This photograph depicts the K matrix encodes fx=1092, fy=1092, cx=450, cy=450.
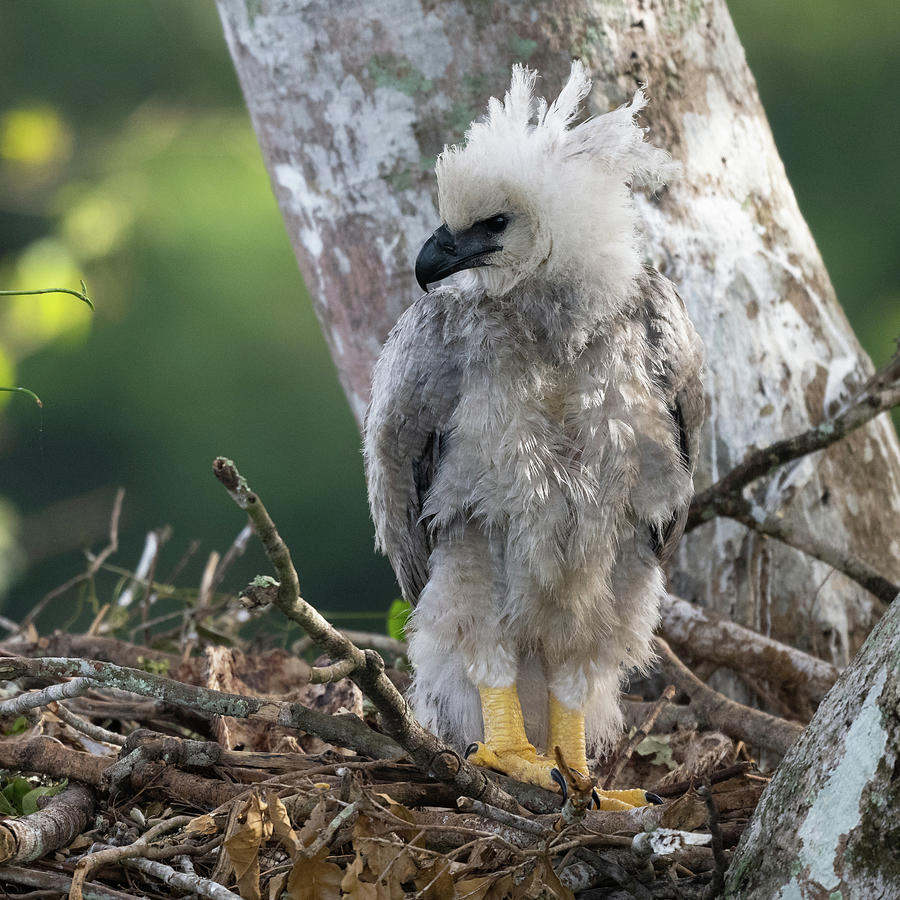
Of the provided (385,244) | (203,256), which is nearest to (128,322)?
(203,256)

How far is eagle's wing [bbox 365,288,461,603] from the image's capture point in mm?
2404

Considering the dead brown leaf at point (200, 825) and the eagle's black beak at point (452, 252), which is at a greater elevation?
the eagle's black beak at point (452, 252)

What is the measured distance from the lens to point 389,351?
8.35 ft

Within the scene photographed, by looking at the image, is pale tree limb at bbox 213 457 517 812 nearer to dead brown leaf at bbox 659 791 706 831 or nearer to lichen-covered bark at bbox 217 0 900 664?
dead brown leaf at bbox 659 791 706 831

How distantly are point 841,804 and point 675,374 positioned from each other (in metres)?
1.25

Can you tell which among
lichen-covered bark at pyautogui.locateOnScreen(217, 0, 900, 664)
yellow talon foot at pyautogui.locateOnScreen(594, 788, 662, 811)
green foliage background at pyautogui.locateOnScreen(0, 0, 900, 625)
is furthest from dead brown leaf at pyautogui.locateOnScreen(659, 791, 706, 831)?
green foliage background at pyautogui.locateOnScreen(0, 0, 900, 625)

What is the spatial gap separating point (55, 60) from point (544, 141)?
6.52 m

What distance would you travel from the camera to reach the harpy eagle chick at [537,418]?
2340 millimetres

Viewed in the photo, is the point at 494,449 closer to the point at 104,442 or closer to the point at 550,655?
the point at 550,655

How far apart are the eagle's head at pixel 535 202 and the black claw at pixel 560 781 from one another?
3.39 ft

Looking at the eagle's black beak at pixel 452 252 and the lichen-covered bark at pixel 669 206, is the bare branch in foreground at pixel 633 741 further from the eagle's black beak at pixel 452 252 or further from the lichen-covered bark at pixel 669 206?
the eagle's black beak at pixel 452 252

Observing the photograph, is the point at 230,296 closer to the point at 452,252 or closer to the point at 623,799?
the point at 452,252

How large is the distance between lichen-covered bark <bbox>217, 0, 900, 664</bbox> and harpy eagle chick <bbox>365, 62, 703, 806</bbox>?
1.74ft

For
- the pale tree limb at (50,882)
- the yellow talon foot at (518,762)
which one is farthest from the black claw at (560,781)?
the pale tree limb at (50,882)
